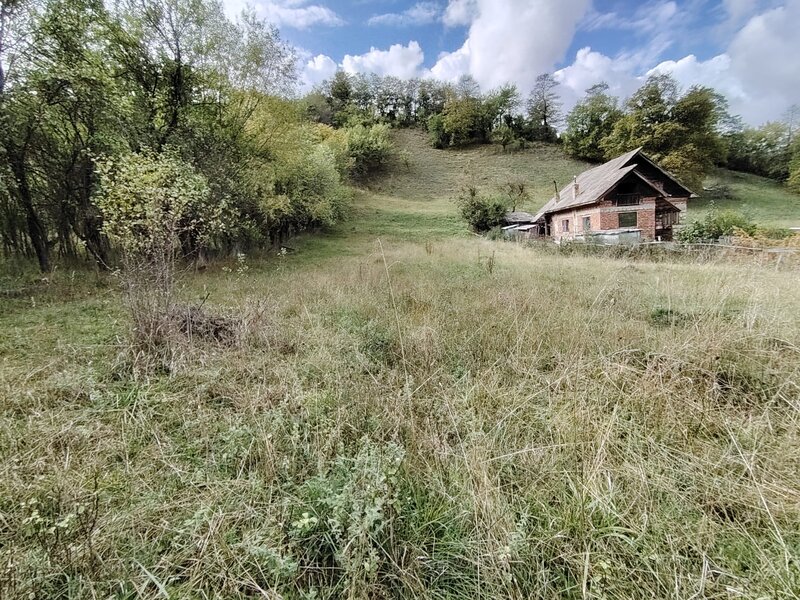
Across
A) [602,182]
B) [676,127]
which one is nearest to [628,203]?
[602,182]

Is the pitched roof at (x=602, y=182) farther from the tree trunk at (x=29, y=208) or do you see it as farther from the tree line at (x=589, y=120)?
the tree trunk at (x=29, y=208)

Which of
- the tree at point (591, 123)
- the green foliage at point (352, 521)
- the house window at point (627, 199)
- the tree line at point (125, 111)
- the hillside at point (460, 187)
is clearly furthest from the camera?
the tree at point (591, 123)

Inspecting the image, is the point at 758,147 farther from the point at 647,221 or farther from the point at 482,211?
the point at 482,211

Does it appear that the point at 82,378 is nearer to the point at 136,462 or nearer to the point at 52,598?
the point at 136,462

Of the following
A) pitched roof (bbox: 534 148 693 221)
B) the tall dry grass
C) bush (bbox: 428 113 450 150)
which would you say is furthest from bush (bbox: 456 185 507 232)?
bush (bbox: 428 113 450 150)

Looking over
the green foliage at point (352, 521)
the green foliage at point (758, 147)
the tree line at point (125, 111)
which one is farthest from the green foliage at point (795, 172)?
the green foliage at point (352, 521)

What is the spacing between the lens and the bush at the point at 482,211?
26.8 metres

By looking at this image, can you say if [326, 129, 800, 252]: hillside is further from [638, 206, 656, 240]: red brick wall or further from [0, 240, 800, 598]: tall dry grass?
[0, 240, 800, 598]: tall dry grass

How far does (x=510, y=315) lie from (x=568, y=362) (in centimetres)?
140

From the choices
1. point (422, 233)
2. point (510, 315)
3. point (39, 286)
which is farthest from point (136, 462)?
point (422, 233)

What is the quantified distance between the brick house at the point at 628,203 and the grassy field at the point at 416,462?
18.0 meters

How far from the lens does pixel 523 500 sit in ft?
5.60

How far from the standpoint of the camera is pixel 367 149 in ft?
132

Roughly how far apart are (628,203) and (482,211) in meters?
10.1
